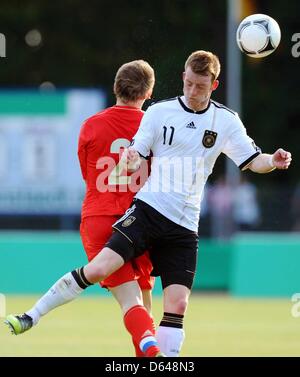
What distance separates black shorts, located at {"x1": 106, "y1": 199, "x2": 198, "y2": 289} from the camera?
725 centimetres

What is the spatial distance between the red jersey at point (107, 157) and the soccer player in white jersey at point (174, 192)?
→ 245 mm

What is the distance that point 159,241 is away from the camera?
7379 mm

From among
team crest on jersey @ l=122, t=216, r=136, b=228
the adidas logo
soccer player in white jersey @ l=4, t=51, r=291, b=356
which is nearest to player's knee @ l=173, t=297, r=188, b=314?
soccer player in white jersey @ l=4, t=51, r=291, b=356

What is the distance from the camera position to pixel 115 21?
99.0 ft

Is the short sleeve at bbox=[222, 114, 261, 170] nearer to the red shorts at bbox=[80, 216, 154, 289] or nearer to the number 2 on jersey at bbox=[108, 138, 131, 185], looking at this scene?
the number 2 on jersey at bbox=[108, 138, 131, 185]

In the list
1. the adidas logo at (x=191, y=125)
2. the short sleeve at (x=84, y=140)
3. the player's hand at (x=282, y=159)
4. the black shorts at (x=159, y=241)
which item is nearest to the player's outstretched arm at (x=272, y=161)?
the player's hand at (x=282, y=159)

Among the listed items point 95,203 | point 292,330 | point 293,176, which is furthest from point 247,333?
point 293,176

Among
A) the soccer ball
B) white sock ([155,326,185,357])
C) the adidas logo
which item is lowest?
→ white sock ([155,326,185,357])

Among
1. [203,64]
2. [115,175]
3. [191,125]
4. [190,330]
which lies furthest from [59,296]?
[190,330]

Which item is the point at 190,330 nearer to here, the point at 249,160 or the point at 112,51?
the point at 249,160

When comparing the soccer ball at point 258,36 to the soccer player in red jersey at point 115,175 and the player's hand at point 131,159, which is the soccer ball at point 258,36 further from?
the player's hand at point 131,159

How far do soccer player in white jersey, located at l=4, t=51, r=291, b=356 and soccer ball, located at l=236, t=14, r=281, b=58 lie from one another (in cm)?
82

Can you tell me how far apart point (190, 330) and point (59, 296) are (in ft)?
13.5

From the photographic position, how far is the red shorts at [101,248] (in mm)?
7422
